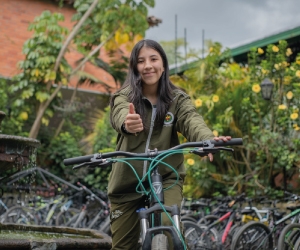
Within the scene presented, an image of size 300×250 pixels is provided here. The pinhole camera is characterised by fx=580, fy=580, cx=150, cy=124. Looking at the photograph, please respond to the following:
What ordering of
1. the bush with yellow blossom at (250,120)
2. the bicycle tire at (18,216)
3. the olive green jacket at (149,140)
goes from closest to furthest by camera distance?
the olive green jacket at (149,140) < the bush with yellow blossom at (250,120) < the bicycle tire at (18,216)

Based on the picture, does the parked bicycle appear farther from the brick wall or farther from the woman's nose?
the brick wall

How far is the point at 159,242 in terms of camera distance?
260 cm

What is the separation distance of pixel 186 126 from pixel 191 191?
9.09 meters

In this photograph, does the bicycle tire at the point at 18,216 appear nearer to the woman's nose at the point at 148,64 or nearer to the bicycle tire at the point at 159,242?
the woman's nose at the point at 148,64

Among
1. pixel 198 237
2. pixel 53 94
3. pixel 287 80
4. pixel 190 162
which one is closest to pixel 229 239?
pixel 198 237

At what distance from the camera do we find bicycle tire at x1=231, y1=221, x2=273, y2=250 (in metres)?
7.82

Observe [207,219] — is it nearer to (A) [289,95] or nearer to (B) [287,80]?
(A) [289,95]

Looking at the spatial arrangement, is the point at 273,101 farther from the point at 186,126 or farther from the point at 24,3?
the point at 24,3

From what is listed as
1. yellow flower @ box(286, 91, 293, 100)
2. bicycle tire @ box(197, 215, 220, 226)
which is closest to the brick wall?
yellow flower @ box(286, 91, 293, 100)

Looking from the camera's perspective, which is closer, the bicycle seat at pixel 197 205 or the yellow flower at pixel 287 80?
the bicycle seat at pixel 197 205

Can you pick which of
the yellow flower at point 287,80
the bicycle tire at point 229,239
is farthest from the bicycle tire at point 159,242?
the yellow flower at point 287,80

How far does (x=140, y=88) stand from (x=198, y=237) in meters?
5.42

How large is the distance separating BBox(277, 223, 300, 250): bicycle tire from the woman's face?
4.32 meters

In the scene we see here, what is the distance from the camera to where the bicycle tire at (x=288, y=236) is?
706 centimetres
